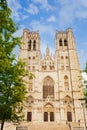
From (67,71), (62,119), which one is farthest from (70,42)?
(62,119)

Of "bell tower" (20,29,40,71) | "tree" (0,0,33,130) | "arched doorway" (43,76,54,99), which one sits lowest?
"tree" (0,0,33,130)

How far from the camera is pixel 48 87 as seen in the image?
42.5m

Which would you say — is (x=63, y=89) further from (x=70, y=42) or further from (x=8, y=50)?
(x=8, y=50)

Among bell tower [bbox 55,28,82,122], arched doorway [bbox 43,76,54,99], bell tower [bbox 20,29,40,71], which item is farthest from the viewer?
bell tower [bbox 20,29,40,71]

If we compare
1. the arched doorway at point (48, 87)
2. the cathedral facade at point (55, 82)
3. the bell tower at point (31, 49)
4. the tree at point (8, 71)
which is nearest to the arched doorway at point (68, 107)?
the cathedral facade at point (55, 82)

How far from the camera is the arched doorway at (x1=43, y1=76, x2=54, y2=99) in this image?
4159 centimetres

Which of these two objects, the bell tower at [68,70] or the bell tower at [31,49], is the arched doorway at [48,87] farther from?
the bell tower at [31,49]

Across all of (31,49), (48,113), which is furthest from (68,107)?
(31,49)

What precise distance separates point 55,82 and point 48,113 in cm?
773

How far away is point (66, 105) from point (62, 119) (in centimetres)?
345

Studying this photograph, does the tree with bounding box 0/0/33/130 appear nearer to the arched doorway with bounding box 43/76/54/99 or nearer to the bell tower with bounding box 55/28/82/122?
the bell tower with bounding box 55/28/82/122

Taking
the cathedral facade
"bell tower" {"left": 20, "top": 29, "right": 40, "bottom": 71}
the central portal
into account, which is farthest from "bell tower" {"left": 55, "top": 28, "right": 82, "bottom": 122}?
"bell tower" {"left": 20, "top": 29, "right": 40, "bottom": 71}

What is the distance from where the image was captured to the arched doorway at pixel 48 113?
1512 inches

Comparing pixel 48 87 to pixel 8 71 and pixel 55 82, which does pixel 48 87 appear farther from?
pixel 8 71
